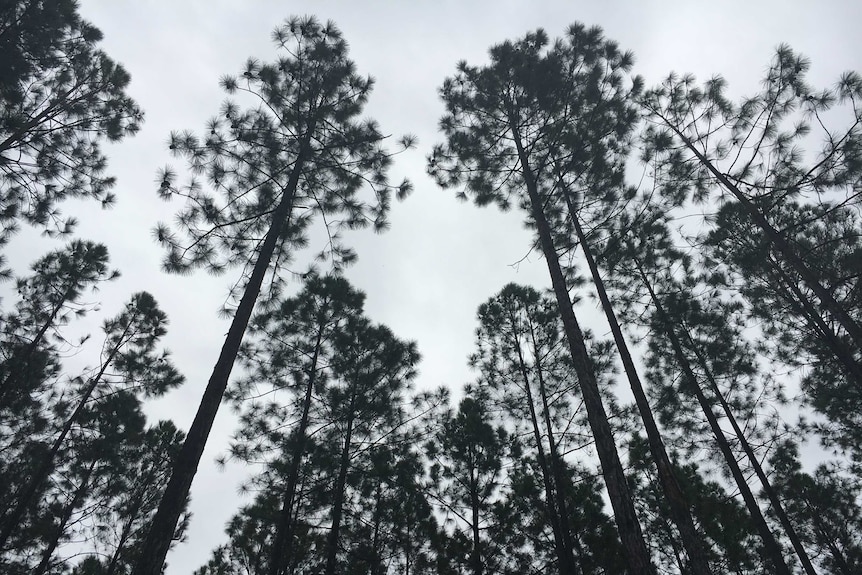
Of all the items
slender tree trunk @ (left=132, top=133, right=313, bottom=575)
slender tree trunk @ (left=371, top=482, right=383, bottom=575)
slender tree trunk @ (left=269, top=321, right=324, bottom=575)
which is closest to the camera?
slender tree trunk @ (left=132, top=133, right=313, bottom=575)

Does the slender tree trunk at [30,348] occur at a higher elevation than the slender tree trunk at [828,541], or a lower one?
higher

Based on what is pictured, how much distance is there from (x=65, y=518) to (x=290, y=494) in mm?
6584

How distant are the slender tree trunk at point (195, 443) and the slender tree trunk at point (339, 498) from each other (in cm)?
368

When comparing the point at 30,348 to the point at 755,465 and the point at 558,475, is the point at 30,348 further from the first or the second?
the point at 755,465

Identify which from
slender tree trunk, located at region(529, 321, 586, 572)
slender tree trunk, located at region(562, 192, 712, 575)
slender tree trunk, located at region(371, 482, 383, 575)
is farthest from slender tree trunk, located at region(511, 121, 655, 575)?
slender tree trunk, located at region(371, 482, 383, 575)

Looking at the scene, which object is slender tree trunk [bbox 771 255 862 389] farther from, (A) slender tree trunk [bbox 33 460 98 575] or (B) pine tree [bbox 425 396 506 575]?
(A) slender tree trunk [bbox 33 460 98 575]

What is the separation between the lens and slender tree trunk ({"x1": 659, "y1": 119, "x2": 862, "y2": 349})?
23.7 ft

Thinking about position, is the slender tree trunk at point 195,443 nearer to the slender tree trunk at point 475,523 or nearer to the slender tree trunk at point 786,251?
the slender tree trunk at point 475,523

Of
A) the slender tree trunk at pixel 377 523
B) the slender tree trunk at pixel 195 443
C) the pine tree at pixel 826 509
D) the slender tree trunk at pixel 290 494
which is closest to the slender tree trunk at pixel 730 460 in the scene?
the pine tree at pixel 826 509

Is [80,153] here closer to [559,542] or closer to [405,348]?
[405,348]

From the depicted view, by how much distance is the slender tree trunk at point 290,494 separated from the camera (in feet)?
26.0

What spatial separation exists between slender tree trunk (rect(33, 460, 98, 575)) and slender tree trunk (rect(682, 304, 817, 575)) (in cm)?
1647

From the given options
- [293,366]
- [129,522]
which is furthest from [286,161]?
[129,522]

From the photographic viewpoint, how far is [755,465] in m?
10.3
